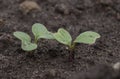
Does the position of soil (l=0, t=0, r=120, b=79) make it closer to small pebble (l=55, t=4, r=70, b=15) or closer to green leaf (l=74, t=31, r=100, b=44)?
small pebble (l=55, t=4, r=70, b=15)

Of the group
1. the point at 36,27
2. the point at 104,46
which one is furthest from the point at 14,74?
the point at 104,46

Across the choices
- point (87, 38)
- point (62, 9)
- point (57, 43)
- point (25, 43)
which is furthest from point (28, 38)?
point (62, 9)

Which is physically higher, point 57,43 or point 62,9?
point 62,9

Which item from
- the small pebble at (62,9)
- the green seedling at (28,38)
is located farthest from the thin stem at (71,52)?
the small pebble at (62,9)

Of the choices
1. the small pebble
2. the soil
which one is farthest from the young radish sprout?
the small pebble

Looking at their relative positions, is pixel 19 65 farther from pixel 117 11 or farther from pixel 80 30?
pixel 117 11

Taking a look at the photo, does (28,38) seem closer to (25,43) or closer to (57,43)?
(25,43)

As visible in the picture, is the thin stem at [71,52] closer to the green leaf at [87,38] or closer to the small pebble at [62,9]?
the green leaf at [87,38]

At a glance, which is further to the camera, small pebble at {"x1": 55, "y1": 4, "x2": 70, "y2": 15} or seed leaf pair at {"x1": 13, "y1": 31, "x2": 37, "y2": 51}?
small pebble at {"x1": 55, "y1": 4, "x2": 70, "y2": 15}

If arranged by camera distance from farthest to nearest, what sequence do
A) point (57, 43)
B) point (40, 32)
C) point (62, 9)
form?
1. point (62, 9)
2. point (57, 43)
3. point (40, 32)
